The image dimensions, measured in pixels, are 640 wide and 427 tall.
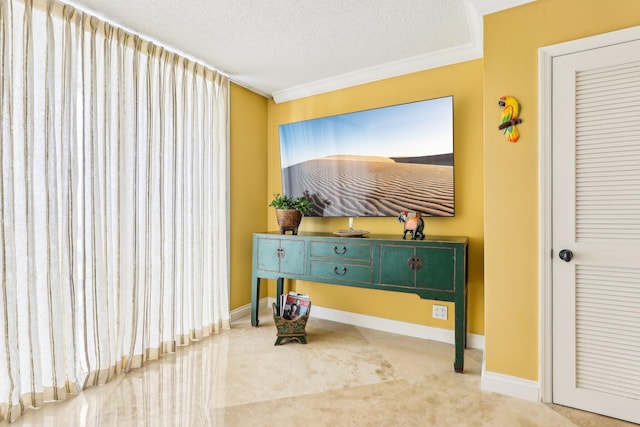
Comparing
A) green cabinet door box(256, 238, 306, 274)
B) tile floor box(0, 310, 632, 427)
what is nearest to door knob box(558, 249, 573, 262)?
tile floor box(0, 310, 632, 427)

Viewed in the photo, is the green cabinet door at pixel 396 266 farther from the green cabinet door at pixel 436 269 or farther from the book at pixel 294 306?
the book at pixel 294 306

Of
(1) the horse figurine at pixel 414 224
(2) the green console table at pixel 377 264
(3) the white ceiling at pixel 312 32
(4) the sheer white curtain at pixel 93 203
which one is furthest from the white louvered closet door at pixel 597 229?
(4) the sheer white curtain at pixel 93 203

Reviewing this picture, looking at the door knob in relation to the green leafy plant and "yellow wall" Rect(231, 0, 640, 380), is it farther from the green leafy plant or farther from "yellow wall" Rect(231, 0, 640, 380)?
the green leafy plant

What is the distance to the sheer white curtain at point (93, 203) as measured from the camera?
1.70m

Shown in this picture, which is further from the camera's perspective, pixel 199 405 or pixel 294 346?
pixel 294 346

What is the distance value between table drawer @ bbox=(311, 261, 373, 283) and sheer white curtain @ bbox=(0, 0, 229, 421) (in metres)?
1.01

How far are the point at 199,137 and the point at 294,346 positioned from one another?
1.98 metres

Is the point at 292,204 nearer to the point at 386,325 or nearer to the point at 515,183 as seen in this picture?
the point at 386,325

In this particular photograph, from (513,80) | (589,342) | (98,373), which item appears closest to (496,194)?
(513,80)

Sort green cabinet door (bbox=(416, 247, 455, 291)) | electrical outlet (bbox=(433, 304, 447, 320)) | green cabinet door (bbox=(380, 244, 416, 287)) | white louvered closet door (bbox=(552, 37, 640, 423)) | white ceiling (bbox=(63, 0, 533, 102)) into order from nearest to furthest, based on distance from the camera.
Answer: white louvered closet door (bbox=(552, 37, 640, 423)), white ceiling (bbox=(63, 0, 533, 102)), green cabinet door (bbox=(416, 247, 455, 291)), green cabinet door (bbox=(380, 244, 416, 287)), electrical outlet (bbox=(433, 304, 447, 320))

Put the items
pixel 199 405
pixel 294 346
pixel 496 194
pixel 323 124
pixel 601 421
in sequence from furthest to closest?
pixel 323 124 < pixel 294 346 < pixel 496 194 < pixel 199 405 < pixel 601 421

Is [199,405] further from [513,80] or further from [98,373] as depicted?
[513,80]

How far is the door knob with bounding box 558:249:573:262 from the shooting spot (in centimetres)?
174

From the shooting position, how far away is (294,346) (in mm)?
2598
